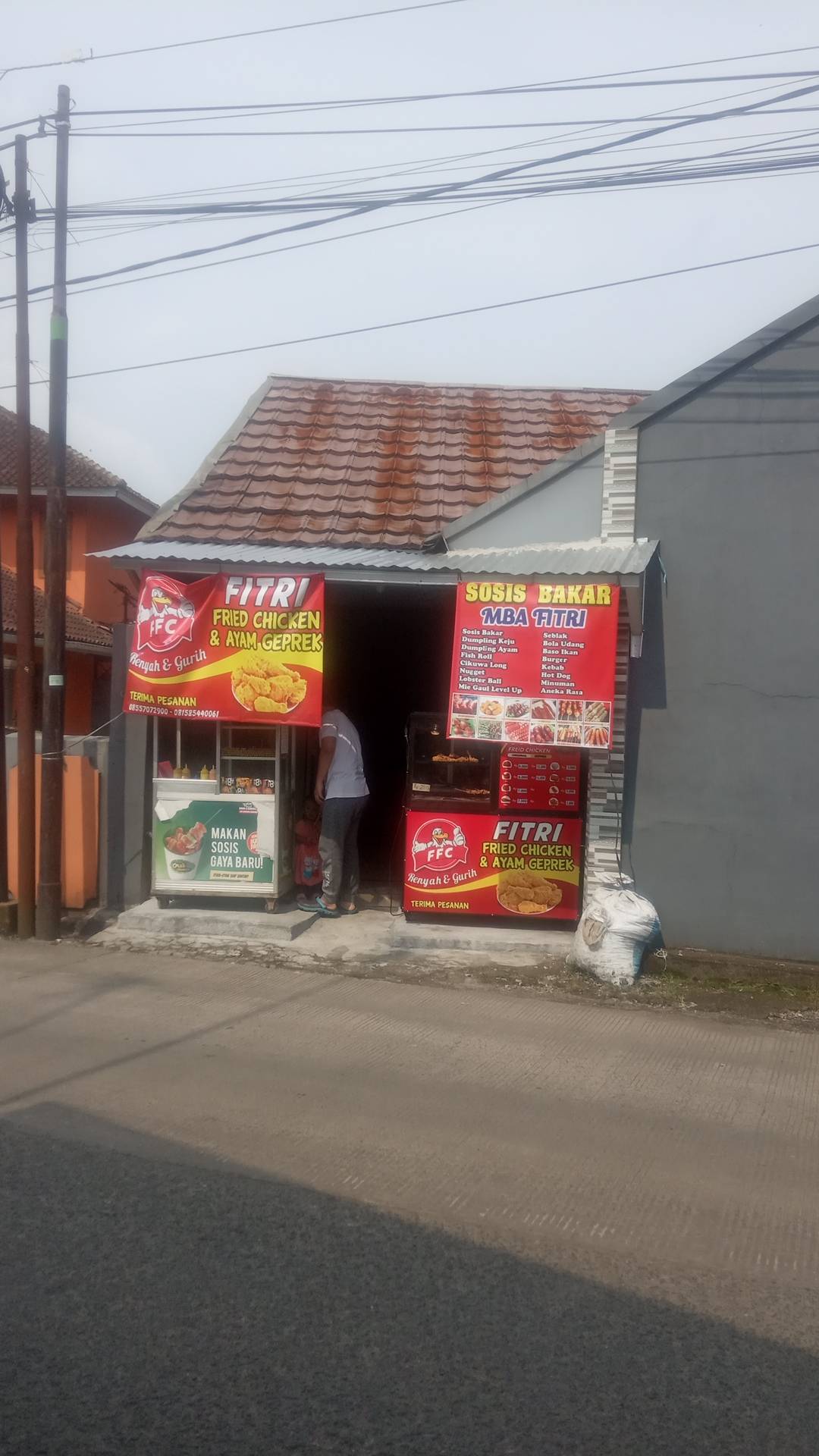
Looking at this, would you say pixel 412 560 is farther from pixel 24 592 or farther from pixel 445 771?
pixel 24 592

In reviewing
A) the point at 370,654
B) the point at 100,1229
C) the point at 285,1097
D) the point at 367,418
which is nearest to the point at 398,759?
the point at 370,654

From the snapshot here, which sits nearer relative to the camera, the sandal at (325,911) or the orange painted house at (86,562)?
the sandal at (325,911)

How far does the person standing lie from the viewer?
1018 centimetres

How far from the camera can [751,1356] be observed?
3707mm

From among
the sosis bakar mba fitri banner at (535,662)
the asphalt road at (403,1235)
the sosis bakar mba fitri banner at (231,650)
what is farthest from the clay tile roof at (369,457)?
the asphalt road at (403,1235)

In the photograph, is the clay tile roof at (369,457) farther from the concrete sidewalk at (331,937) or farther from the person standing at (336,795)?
the concrete sidewalk at (331,937)

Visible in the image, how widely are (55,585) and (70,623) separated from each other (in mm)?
11309

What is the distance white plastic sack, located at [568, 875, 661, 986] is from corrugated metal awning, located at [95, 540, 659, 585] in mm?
2340

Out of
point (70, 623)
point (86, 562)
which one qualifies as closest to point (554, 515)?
point (70, 623)

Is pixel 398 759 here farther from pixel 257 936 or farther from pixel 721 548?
pixel 721 548

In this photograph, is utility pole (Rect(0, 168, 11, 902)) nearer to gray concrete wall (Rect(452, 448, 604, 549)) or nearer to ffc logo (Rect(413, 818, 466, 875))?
ffc logo (Rect(413, 818, 466, 875))

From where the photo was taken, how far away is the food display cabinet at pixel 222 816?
994cm

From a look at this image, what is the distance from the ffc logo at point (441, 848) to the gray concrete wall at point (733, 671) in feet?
4.41

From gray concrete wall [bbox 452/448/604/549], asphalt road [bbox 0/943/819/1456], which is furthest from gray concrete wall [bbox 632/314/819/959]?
asphalt road [bbox 0/943/819/1456]
